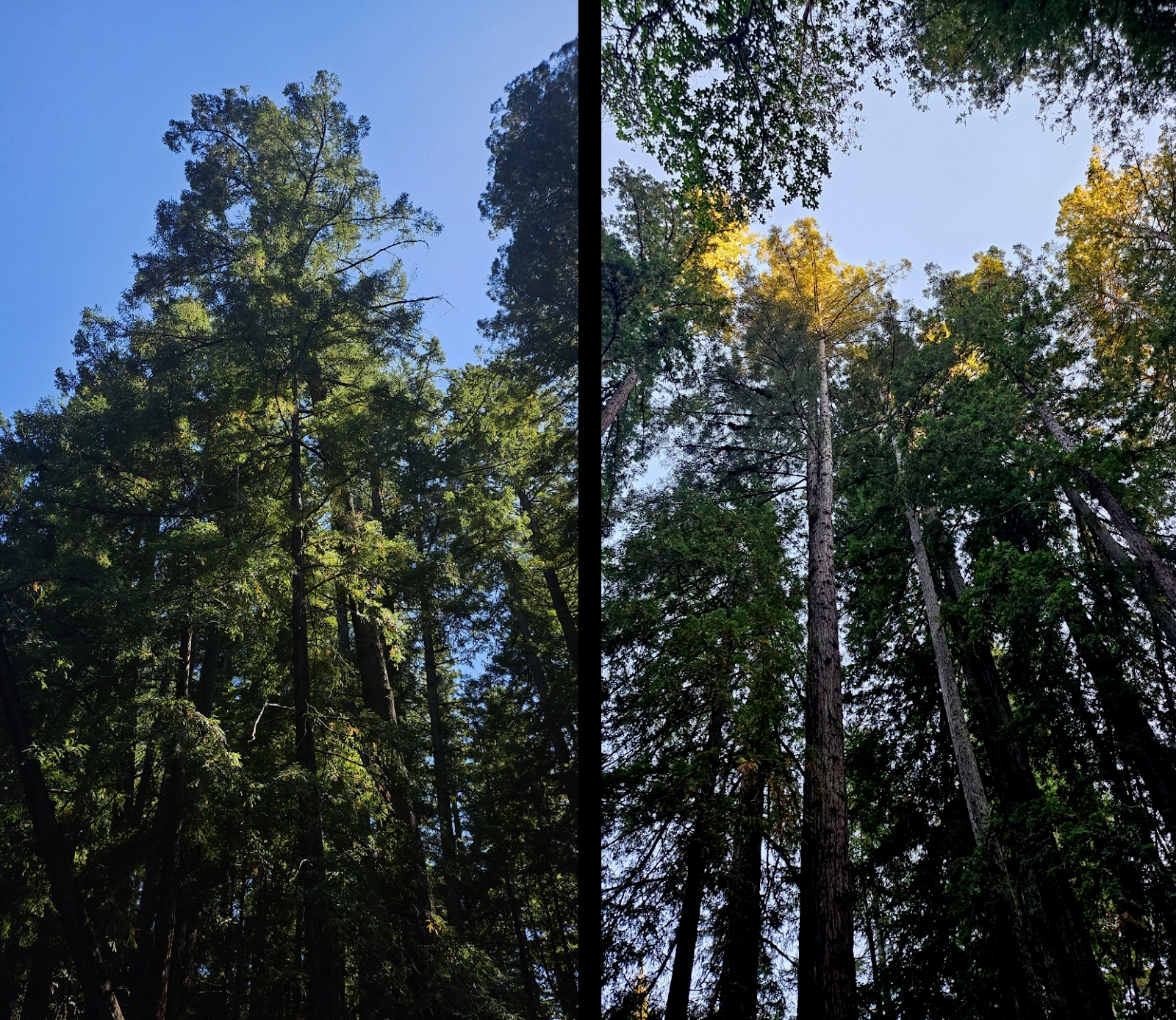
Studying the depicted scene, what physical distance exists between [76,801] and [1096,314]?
13.7 meters

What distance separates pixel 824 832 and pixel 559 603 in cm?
263

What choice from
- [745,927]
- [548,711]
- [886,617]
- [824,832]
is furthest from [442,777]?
[886,617]

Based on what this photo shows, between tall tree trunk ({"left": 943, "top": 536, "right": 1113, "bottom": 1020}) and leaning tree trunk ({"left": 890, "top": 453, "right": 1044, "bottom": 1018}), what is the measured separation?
0.48 feet

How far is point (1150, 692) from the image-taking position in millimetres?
8688

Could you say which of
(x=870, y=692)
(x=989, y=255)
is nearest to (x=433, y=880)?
(x=870, y=692)

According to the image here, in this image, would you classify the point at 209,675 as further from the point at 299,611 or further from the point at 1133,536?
the point at 1133,536

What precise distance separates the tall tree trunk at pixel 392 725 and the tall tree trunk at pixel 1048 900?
5813mm

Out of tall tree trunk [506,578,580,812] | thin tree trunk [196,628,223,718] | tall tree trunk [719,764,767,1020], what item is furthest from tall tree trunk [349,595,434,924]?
tall tree trunk [719,764,767,1020]

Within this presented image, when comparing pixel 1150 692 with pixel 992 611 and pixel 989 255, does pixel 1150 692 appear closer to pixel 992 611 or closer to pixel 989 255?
pixel 992 611

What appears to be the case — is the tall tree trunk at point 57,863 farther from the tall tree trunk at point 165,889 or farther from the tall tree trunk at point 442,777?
the tall tree trunk at point 442,777

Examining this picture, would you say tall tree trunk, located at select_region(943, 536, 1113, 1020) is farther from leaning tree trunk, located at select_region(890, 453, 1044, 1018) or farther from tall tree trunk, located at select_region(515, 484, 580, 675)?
tall tree trunk, located at select_region(515, 484, 580, 675)

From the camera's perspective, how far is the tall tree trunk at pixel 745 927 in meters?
5.37

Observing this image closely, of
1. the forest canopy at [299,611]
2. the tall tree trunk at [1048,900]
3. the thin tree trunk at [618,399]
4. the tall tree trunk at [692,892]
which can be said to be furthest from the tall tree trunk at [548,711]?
the tall tree trunk at [1048,900]

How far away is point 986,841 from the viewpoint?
7.43m
